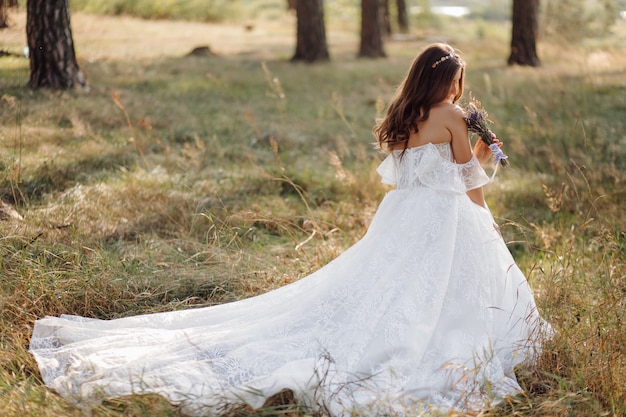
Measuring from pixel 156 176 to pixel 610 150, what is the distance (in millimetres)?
4878

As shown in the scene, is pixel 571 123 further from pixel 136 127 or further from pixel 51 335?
pixel 51 335

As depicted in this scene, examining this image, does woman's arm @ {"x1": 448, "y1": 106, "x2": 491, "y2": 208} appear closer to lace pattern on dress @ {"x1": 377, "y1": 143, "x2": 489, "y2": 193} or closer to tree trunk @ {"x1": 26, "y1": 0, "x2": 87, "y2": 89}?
lace pattern on dress @ {"x1": 377, "y1": 143, "x2": 489, "y2": 193}

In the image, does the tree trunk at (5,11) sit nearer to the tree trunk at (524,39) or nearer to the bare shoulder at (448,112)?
the bare shoulder at (448,112)

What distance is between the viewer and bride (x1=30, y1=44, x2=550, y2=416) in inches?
123

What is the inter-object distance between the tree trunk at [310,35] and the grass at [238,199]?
2.61m

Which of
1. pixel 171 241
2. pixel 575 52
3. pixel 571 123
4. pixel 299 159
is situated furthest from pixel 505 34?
pixel 171 241

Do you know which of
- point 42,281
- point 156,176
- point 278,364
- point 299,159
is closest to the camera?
point 278,364

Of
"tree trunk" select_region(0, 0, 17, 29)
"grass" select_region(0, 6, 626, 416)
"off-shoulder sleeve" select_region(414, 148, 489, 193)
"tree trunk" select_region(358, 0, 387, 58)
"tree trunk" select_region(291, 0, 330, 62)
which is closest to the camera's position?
"grass" select_region(0, 6, 626, 416)

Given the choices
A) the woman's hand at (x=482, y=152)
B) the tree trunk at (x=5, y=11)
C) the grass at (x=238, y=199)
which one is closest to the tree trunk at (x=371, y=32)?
the grass at (x=238, y=199)

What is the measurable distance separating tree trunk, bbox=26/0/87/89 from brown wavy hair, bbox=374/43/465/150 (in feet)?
17.0

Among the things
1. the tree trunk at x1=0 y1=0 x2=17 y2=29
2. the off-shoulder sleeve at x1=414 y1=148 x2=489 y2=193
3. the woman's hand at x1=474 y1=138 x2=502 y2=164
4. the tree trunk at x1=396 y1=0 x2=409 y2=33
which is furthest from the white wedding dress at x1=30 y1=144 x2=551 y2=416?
the tree trunk at x1=396 y1=0 x2=409 y2=33

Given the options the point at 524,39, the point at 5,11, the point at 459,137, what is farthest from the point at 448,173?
the point at 524,39

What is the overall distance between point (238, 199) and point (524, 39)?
990 cm

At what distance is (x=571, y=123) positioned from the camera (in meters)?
8.62
